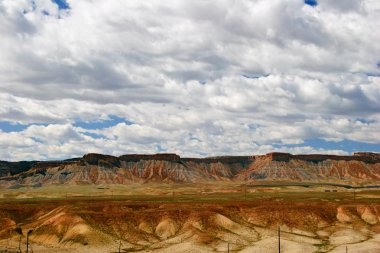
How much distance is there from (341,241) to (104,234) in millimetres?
51613

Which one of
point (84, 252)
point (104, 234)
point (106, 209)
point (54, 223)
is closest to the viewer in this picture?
point (84, 252)

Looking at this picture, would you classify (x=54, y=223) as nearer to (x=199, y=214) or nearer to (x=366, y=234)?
(x=199, y=214)

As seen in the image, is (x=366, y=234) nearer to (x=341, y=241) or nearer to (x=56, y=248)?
(x=341, y=241)

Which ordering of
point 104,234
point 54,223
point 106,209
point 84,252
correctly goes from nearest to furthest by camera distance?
point 84,252 < point 104,234 < point 54,223 < point 106,209

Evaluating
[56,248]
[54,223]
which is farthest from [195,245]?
[54,223]

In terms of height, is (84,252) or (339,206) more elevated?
(339,206)

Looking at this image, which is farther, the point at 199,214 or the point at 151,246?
the point at 199,214

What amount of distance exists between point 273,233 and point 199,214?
18.1 meters

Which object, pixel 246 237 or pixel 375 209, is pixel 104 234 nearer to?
pixel 246 237

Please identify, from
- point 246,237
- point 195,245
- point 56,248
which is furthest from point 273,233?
point 56,248

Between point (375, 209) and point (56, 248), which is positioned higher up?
point (375, 209)

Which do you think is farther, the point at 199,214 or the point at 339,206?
the point at 339,206

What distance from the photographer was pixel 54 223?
11131 centimetres

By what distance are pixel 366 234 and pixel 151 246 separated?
1963 inches
